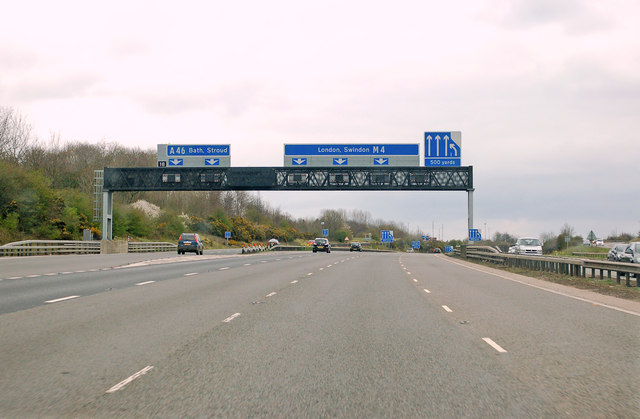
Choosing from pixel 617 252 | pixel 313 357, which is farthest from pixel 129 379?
pixel 617 252

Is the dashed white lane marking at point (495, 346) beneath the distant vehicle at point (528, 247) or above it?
beneath

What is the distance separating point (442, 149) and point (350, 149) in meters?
8.35

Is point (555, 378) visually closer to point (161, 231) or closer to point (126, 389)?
point (126, 389)

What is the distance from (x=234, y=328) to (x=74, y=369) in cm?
383

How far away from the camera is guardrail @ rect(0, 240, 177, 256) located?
41406 mm

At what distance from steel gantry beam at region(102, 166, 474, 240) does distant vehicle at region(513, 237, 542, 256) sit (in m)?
5.99

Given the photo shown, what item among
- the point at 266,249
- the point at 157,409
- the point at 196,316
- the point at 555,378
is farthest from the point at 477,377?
the point at 266,249

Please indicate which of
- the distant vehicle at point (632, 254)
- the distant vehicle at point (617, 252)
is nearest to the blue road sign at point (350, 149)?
the distant vehicle at point (617, 252)

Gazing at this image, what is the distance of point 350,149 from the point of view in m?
57.4

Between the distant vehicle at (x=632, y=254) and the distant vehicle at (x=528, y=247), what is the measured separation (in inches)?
477

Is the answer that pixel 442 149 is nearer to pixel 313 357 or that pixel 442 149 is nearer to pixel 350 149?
pixel 350 149

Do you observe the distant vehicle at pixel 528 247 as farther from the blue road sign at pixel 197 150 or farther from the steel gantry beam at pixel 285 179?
the blue road sign at pixel 197 150

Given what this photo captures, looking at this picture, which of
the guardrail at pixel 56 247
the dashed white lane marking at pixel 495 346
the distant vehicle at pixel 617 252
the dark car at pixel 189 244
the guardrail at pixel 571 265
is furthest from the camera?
the dark car at pixel 189 244

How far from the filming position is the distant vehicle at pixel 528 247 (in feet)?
163
